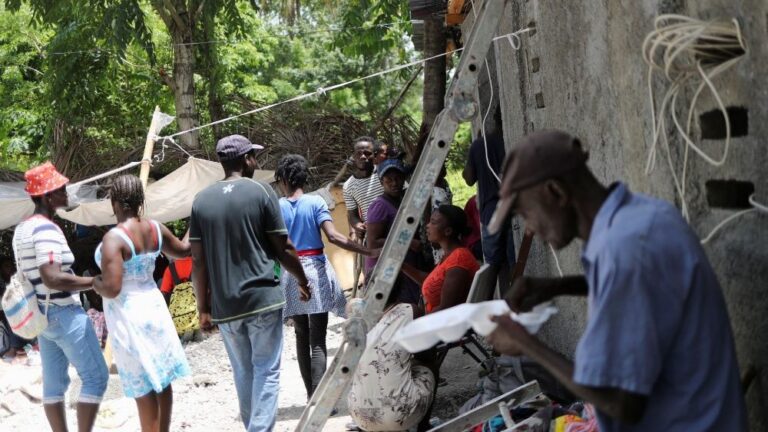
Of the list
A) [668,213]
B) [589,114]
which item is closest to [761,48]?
[668,213]

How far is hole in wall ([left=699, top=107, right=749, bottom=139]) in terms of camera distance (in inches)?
109

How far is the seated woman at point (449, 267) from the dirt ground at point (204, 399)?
2.60ft

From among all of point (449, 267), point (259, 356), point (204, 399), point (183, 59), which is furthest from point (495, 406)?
point (183, 59)

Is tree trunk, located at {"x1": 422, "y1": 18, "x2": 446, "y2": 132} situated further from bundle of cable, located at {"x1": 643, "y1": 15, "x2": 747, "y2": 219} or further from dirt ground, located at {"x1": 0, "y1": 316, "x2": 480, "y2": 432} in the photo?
bundle of cable, located at {"x1": 643, "y1": 15, "x2": 747, "y2": 219}

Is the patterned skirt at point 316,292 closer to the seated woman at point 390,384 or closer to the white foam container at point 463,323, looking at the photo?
the seated woman at point 390,384

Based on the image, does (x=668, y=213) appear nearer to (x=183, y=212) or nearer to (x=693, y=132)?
(x=693, y=132)

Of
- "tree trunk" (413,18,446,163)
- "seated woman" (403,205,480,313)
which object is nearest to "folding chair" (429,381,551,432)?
"seated woman" (403,205,480,313)

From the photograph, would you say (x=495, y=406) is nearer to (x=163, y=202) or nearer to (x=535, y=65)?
(x=535, y=65)

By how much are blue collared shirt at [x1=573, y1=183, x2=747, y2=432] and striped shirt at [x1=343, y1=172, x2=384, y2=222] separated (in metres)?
5.41

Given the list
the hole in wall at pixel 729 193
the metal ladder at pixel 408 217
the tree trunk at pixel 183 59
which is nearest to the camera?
the hole in wall at pixel 729 193

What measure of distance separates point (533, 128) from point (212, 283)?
2.20 metres

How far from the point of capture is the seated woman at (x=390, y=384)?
16.5 ft

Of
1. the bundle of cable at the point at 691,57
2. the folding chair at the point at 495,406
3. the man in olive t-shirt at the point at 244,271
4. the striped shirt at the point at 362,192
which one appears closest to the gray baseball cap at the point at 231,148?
the man in olive t-shirt at the point at 244,271

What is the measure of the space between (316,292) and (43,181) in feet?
6.46
